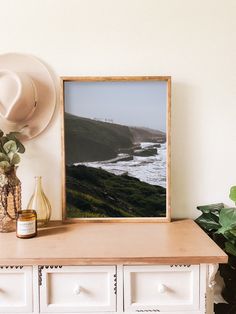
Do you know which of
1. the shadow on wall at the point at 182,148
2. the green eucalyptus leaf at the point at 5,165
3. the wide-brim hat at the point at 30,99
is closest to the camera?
the green eucalyptus leaf at the point at 5,165

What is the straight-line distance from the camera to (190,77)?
1.60 m

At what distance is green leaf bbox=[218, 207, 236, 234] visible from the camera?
1301 mm

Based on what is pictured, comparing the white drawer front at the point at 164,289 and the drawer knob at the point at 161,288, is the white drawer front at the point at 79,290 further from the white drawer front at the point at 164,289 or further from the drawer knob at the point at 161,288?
the drawer knob at the point at 161,288

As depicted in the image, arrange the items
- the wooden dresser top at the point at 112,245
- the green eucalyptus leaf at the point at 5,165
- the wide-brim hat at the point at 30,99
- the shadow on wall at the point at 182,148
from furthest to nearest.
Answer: the shadow on wall at the point at 182,148
the wide-brim hat at the point at 30,99
the green eucalyptus leaf at the point at 5,165
the wooden dresser top at the point at 112,245

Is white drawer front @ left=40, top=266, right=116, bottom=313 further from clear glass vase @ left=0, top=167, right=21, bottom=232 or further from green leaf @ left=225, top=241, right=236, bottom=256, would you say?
green leaf @ left=225, top=241, right=236, bottom=256

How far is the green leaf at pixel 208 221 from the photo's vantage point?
1.46m

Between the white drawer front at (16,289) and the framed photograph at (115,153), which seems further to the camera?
the framed photograph at (115,153)

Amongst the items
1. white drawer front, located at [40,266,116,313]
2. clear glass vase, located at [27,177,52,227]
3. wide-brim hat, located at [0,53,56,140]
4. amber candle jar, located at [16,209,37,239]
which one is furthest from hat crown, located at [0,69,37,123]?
white drawer front, located at [40,266,116,313]

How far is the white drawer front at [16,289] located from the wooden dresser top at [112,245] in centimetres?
7

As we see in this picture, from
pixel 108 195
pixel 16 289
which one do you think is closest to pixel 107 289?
pixel 16 289

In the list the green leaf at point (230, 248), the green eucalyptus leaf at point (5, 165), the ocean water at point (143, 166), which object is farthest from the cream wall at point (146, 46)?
the green leaf at point (230, 248)

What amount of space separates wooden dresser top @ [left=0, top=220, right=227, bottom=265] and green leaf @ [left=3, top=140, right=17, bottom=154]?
0.39 m

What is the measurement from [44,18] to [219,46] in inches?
36.4

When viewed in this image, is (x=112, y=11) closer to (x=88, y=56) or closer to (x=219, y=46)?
(x=88, y=56)
